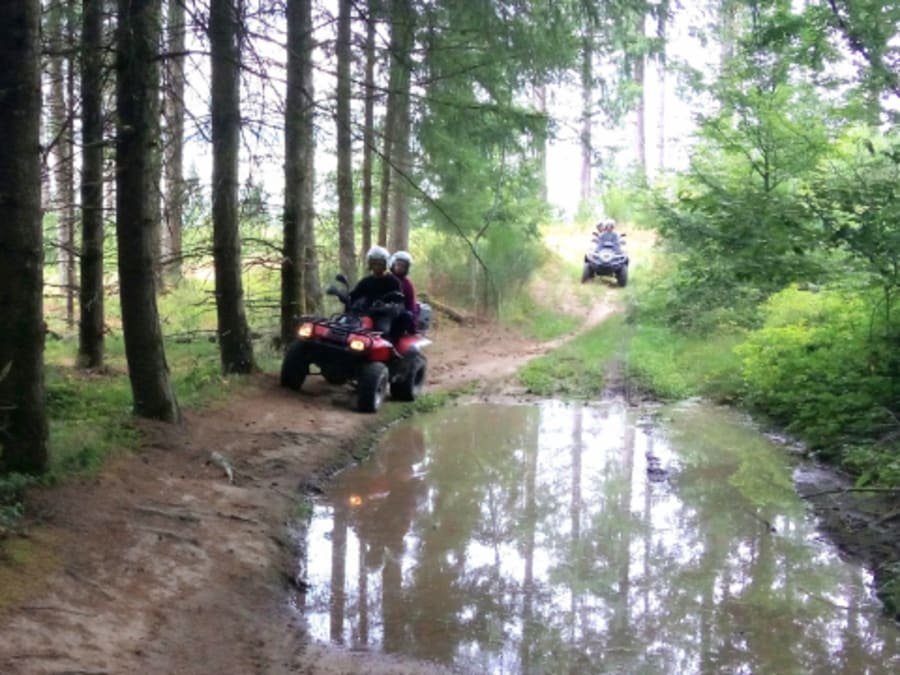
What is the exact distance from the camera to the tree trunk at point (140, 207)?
648 cm

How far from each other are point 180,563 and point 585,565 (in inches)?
102

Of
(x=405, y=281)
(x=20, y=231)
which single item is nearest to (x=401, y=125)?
(x=405, y=281)

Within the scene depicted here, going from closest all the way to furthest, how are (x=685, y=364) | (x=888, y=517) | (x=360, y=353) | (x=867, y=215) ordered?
1. (x=888, y=517)
2. (x=867, y=215)
3. (x=360, y=353)
4. (x=685, y=364)

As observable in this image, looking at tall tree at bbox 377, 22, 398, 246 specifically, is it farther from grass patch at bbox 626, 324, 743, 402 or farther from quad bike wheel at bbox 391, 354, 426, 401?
grass patch at bbox 626, 324, 743, 402

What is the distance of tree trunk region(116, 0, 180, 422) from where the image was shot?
6.48m

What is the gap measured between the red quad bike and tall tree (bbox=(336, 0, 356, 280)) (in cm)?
266

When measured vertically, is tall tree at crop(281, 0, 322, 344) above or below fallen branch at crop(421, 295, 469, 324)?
above

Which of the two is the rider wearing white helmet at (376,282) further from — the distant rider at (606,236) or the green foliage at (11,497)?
the distant rider at (606,236)

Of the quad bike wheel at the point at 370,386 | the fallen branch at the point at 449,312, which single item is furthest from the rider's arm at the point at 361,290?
the fallen branch at the point at 449,312

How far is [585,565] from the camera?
5.63 m

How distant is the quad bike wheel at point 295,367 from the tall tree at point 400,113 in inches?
89.1

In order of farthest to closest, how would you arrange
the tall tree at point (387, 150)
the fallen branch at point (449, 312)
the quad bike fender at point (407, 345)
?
the fallen branch at point (449, 312) → the tall tree at point (387, 150) → the quad bike fender at point (407, 345)

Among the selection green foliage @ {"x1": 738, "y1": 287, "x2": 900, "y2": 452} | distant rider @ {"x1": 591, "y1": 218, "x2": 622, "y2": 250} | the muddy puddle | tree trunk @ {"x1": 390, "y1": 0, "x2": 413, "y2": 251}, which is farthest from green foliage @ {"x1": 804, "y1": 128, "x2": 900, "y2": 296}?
distant rider @ {"x1": 591, "y1": 218, "x2": 622, "y2": 250}

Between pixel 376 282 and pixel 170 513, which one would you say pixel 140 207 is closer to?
pixel 170 513
